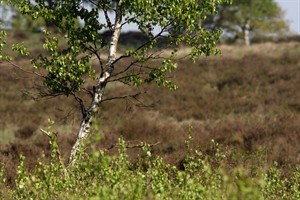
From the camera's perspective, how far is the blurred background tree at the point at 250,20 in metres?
55.3

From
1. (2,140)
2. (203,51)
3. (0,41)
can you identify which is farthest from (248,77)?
(0,41)

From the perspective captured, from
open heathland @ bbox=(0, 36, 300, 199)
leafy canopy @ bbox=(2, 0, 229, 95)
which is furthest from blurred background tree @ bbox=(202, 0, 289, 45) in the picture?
leafy canopy @ bbox=(2, 0, 229, 95)

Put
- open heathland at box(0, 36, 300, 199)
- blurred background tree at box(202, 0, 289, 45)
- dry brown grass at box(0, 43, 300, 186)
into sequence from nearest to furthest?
open heathland at box(0, 36, 300, 199), dry brown grass at box(0, 43, 300, 186), blurred background tree at box(202, 0, 289, 45)

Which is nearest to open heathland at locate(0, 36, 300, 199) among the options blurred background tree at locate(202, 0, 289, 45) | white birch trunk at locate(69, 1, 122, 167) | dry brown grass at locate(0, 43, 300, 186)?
dry brown grass at locate(0, 43, 300, 186)

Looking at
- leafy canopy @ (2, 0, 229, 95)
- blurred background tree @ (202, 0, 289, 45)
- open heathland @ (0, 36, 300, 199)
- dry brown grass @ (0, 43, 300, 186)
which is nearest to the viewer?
leafy canopy @ (2, 0, 229, 95)

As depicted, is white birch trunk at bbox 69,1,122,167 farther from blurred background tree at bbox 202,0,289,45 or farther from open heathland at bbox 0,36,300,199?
blurred background tree at bbox 202,0,289,45

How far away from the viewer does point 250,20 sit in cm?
5812

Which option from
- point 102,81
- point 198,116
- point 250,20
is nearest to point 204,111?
point 198,116

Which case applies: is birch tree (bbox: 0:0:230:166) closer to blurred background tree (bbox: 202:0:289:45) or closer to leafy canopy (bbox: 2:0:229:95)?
leafy canopy (bbox: 2:0:229:95)

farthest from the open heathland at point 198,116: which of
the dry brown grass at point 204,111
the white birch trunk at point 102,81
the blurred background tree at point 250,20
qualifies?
the blurred background tree at point 250,20

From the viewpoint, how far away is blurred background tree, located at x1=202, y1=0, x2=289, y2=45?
55.3m

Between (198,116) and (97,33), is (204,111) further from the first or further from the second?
(97,33)

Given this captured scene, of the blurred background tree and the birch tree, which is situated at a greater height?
the blurred background tree

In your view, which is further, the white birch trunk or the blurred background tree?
the blurred background tree
